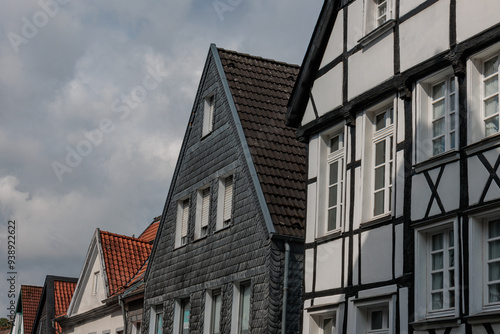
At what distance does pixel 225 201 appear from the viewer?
70.7 ft

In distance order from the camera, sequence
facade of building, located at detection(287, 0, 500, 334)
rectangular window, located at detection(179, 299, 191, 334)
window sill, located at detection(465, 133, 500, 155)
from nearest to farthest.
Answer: window sill, located at detection(465, 133, 500, 155), facade of building, located at detection(287, 0, 500, 334), rectangular window, located at detection(179, 299, 191, 334)

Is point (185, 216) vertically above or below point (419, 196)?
above

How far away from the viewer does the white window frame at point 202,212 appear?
2238 cm

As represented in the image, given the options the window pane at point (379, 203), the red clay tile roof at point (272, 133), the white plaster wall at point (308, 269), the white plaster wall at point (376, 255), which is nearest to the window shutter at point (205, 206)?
the red clay tile roof at point (272, 133)

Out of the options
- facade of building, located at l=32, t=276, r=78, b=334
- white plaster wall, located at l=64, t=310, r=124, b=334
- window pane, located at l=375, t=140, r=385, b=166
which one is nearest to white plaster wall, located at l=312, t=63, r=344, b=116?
window pane, located at l=375, t=140, r=385, b=166

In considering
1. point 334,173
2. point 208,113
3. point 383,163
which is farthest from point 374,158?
point 208,113

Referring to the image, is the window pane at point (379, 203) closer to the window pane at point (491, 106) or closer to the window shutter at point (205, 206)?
the window pane at point (491, 106)

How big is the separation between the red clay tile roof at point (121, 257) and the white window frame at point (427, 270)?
1643 cm

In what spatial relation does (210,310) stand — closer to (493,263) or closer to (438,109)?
(438,109)

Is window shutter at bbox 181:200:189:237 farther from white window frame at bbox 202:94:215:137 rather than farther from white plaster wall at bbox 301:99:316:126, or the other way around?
white plaster wall at bbox 301:99:316:126

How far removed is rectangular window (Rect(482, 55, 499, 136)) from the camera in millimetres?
12664

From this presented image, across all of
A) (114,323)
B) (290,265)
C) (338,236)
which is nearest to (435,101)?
(338,236)

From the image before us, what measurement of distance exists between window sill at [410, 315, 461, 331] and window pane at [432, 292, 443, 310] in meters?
0.25

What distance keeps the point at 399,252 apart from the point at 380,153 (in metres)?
2.08
